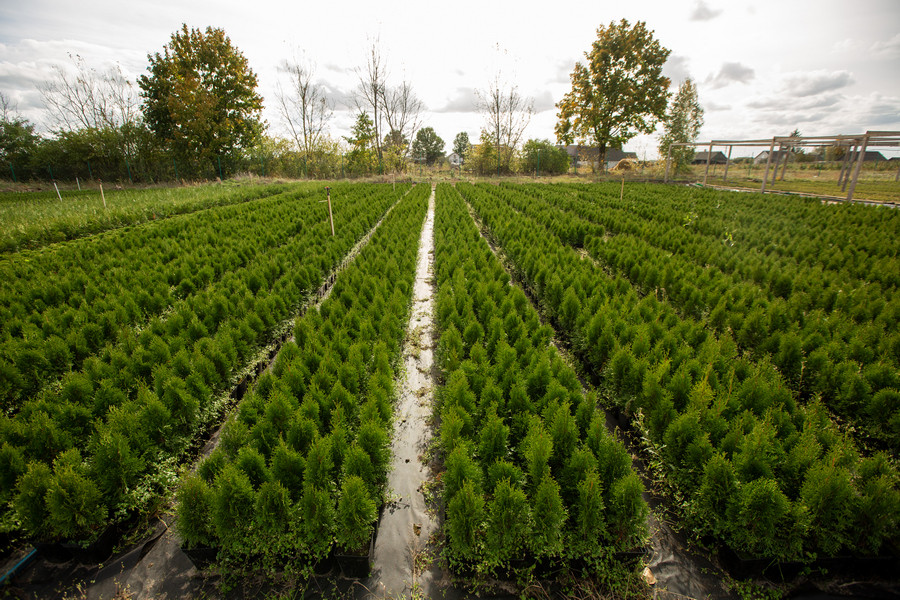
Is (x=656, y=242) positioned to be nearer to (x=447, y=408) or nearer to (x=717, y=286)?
(x=717, y=286)

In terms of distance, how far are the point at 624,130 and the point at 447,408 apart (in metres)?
40.0

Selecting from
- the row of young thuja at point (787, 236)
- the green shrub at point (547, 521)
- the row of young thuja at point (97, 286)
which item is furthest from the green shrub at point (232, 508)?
the row of young thuja at point (787, 236)

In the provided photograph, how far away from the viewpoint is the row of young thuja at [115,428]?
8.20 feet

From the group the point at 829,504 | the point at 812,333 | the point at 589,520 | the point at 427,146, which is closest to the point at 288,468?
the point at 589,520

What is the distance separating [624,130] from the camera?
35688mm

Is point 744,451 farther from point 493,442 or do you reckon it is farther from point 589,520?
point 493,442

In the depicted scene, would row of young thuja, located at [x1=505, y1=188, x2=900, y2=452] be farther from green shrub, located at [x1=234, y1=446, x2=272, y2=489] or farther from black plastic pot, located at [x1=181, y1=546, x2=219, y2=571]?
black plastic pot, located at [x1=181, y1=546, x2=219, y2=571]

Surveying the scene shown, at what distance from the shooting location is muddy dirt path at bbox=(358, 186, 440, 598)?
8.48 feet

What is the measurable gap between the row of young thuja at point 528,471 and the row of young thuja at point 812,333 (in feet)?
8.30

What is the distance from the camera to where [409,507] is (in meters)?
3.17

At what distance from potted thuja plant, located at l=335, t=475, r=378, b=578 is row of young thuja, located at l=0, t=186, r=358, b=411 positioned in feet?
13.6

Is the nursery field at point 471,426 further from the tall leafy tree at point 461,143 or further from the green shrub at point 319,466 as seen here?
the tall leafy tree at point 461,143

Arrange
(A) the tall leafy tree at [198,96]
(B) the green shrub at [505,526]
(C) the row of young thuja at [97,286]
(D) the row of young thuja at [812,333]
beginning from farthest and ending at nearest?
1. (A) the tall leafy tree at [198,96]
2. (C) the row of young thuja at [97,286]
3. (D) the row of young thuja at [812,333]
4. (B) the green shrub at [505,526]

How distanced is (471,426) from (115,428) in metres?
2.87
